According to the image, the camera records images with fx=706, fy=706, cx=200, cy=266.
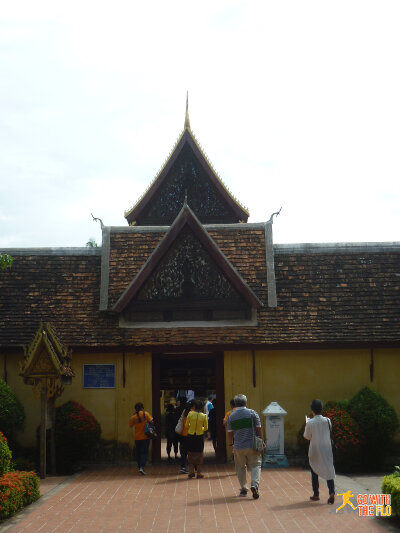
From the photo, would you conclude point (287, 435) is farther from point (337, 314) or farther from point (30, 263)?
point (30, 263)

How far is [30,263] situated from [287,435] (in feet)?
26.3

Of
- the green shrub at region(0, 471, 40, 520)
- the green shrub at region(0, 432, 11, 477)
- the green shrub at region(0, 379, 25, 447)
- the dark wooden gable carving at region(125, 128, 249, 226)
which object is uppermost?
the dark wooden gable carving at region(125, 128, 249, 226)

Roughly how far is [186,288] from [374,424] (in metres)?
5.41

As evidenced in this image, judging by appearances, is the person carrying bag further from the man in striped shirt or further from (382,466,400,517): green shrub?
(382,466,400,517): green shrub

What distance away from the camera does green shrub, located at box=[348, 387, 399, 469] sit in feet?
50.5

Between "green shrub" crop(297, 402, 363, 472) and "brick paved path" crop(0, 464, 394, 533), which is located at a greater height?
"green shrub" crop(297, 402, 363, 472)

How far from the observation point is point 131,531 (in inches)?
351

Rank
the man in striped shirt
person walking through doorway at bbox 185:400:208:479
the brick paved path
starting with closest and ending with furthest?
the brick paved path < the man in striped shirt < person walking through doorway at bbox 185:400:208:479

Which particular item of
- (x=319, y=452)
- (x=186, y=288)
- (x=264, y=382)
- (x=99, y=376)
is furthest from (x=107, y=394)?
(x=319, y=452)

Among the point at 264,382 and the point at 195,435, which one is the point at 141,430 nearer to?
the point at 195,435

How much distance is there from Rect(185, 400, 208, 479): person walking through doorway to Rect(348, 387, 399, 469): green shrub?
382 cm

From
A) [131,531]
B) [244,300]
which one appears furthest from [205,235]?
[131,531]

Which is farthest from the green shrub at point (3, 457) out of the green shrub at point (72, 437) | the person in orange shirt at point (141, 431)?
the green shrub at point (72, 437)

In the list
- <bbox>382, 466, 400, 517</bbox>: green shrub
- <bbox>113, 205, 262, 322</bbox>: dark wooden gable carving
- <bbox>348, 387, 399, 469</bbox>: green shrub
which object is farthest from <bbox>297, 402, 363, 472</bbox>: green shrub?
<bbox>382, 466, 400, 517</bbox>: green shrub
